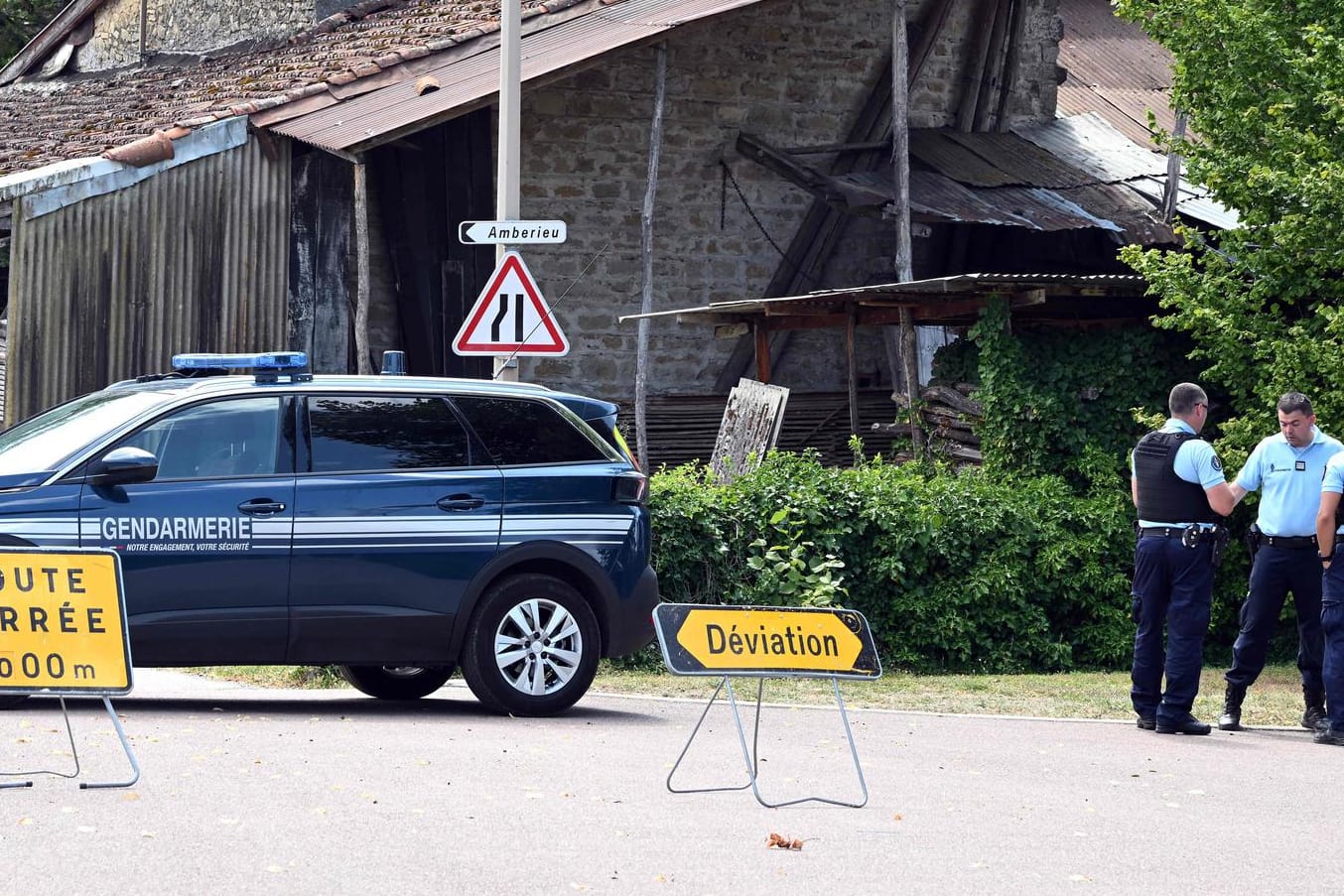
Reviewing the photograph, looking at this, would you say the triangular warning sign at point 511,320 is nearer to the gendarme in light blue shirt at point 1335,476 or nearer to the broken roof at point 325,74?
the broken roof at point 325,74

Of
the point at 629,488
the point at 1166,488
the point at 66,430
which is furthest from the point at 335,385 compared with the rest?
the point at 1166,488

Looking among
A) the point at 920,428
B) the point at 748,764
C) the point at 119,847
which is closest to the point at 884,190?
the point at 920,428

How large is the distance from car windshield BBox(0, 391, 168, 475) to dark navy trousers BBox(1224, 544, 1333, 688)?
5839 mm

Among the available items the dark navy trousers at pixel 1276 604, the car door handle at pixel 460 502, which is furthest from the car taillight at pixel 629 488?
the dark navy trousers at pixel 1276 604

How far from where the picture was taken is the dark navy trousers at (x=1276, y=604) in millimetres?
10469

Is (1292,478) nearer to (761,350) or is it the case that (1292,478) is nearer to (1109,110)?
(761,350)

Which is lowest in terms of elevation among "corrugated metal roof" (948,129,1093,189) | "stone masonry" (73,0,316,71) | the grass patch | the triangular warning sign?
the grass patch

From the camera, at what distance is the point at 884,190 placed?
2069 cm

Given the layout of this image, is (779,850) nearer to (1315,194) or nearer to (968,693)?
(968,693)

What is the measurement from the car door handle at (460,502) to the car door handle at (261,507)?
81 centimetres

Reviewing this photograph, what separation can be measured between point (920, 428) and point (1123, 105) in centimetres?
1225

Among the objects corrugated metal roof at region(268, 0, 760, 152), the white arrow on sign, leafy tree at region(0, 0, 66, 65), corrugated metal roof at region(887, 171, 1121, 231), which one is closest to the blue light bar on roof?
the white arrow on sign

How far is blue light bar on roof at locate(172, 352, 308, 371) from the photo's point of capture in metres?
9.92

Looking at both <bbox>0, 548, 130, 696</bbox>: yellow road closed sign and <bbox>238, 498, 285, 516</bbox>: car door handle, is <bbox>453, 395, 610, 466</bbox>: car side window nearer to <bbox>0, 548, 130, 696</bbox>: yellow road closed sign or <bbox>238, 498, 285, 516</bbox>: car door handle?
<bbox>238, 498, 285, 516</bbox>: car door handle
